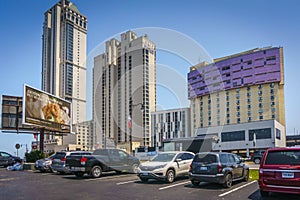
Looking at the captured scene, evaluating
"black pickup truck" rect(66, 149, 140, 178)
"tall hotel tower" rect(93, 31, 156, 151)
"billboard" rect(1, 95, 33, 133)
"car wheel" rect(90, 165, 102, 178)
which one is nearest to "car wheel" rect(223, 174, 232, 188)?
"black pickup truck" rect(66, 149, 140, 178)

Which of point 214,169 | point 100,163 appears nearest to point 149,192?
point 214,169

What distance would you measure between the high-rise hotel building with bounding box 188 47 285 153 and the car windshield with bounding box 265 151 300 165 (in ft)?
286

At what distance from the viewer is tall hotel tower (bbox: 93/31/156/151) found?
3664 cm

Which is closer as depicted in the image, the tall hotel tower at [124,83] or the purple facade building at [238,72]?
the tall hotel tower at [124,83]

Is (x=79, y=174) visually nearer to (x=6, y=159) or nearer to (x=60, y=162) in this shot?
(x=60, y=162)

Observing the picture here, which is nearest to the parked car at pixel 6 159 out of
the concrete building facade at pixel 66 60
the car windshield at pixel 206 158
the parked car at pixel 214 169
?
the concrete building facade at pixel 66 60

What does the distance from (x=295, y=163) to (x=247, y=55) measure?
4266 inches

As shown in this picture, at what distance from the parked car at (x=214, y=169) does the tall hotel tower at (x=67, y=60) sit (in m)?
36.5

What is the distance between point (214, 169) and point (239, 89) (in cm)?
11249

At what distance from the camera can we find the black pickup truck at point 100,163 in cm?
1585

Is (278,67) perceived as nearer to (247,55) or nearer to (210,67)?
(247,55)

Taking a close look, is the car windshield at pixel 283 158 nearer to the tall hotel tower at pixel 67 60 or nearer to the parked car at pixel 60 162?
the parked car at pixel 60 162

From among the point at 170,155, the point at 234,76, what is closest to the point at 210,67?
the point at 234,76

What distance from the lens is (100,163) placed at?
1633cm
